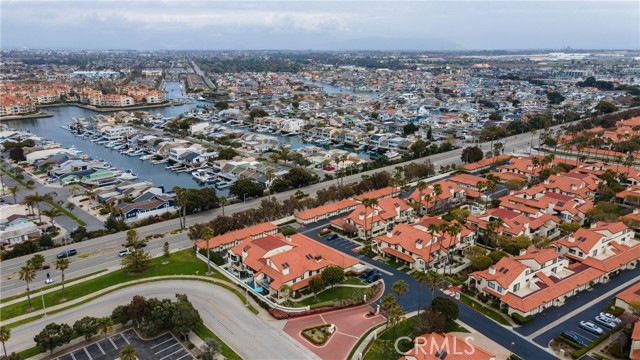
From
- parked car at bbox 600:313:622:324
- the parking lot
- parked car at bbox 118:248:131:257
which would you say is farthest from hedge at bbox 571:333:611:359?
parked car at bbox 118:248:131:257

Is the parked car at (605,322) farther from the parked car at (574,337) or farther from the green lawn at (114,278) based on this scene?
the green lawn at (114,278)

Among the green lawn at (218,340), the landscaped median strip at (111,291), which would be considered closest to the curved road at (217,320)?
the green lawn at (218,340)

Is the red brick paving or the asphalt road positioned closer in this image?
the red brick paving

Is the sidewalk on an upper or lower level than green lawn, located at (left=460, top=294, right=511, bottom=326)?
lower

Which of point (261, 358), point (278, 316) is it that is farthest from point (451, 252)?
point (261, 358)

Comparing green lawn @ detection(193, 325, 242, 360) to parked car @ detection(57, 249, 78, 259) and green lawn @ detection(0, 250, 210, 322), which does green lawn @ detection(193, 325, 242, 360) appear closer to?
green lawn @ detection(0, 250, 210, 322)

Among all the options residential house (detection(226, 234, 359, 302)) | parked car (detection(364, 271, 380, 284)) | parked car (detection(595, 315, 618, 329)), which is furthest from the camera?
parked car (detection(364, 271, 380, 284))

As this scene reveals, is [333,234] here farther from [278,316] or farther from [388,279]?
[278,316]
